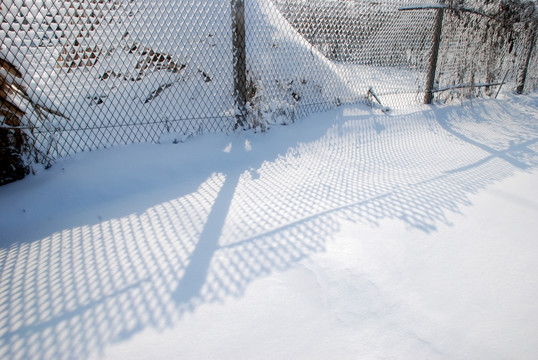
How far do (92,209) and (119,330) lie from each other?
1.34 m

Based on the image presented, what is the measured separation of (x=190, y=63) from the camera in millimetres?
3416

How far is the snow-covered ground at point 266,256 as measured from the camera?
129cm

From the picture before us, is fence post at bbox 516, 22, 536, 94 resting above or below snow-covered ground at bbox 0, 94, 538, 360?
above

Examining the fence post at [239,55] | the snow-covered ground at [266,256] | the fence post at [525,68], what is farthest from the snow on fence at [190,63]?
the fence post at [525,68]

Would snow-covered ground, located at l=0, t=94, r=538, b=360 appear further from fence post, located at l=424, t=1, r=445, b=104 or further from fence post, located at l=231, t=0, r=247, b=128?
fence post, located at l=424, t=1, r=445, b=104

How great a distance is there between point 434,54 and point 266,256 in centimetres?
522

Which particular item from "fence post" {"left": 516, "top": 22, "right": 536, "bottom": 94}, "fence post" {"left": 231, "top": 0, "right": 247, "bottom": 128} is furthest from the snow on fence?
"fence post" {"left": 516, "top": 22, "right": 536, "bottom": 94}

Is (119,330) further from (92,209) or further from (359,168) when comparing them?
(359,168)

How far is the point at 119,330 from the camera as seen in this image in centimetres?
133

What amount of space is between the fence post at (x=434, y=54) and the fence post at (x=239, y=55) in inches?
145

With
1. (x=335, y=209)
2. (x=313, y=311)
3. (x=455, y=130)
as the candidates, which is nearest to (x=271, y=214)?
(x=335, y=209)

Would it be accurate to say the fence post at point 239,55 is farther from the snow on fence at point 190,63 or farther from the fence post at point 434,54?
the fence post at point 434,54

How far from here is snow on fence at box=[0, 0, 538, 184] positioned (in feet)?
8.64

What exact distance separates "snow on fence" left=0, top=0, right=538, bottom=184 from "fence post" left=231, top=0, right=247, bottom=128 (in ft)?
0.04
